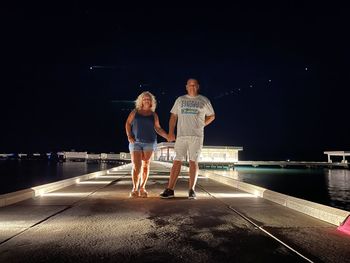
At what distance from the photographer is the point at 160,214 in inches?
180

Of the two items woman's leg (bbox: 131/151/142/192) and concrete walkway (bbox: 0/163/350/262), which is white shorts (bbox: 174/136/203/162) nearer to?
woman's leg (bbox: 131/151/142/192)

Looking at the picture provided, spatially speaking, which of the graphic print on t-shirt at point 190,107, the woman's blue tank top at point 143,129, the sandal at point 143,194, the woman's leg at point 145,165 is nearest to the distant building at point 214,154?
the woman's leg at point 145,165

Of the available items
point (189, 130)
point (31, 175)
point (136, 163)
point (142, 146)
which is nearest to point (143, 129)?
point (142, 146)

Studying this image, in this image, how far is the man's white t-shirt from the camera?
6281 mm

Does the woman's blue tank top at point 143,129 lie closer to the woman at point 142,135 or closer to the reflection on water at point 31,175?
the woman at point 142,135

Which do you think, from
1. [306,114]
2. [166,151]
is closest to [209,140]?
[306,114]

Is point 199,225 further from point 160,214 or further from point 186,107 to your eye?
point 186,107

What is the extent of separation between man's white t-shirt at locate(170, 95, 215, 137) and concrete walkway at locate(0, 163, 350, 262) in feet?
5.20

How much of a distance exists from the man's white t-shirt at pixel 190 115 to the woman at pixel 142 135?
46cm

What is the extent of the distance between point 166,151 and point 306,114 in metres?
138

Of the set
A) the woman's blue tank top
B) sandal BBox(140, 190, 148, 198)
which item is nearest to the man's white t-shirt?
the woman's blue tank top

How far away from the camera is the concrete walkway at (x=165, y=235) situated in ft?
8.72

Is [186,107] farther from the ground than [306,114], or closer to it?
closer to it

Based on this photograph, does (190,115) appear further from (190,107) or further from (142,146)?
(142,146)
